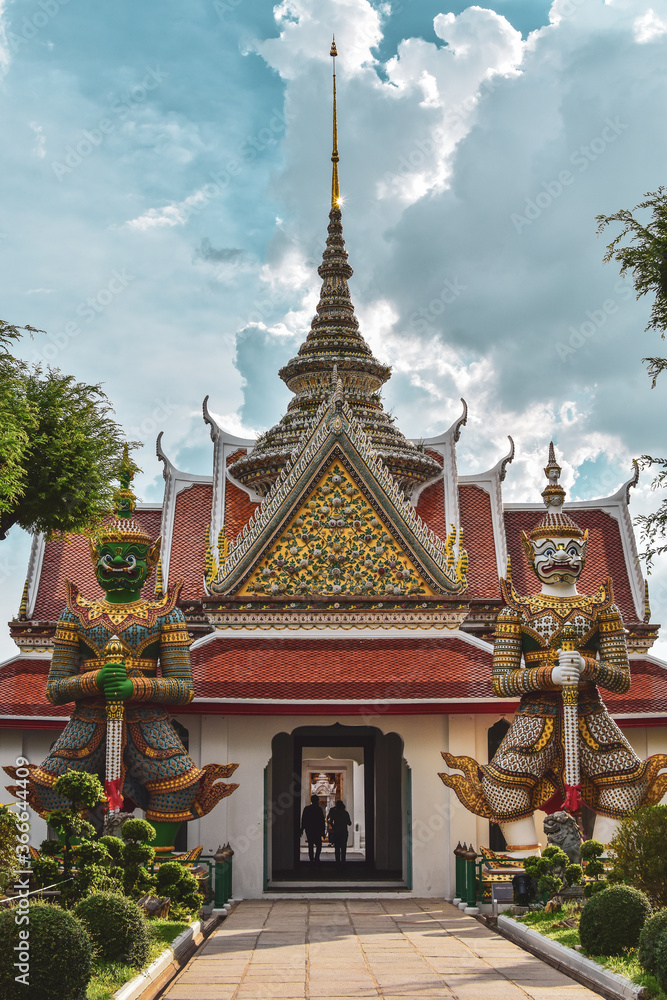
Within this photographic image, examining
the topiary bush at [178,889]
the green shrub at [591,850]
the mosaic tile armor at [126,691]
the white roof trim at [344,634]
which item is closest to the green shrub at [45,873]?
the topiary bush at [178,889]

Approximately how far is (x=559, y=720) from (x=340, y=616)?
371 centimetres

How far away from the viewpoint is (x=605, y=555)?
17.5 metres

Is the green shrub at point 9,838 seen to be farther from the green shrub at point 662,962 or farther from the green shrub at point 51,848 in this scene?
the green shrub at point 662,962

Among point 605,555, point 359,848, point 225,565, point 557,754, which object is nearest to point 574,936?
point 557,754

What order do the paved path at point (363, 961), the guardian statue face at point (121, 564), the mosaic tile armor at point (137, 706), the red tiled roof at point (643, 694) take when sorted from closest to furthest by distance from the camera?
the paved path at point (363, 961), the mosaic tile armor at point (137, 706), the guardian statue face at point (121, 564), the red tiled roof at point (643, 694)

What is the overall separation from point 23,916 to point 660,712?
375 inches

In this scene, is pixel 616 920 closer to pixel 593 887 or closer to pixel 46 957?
pixel 593 887

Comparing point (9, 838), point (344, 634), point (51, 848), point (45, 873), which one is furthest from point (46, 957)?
point (344, 634)

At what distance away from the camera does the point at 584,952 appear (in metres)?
8.18

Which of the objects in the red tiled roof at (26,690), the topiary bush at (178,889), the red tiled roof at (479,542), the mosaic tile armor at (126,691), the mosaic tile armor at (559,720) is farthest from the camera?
the red tiled roof at (479,542)

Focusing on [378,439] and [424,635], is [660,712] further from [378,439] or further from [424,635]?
[378,439]

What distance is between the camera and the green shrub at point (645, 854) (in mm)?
8492

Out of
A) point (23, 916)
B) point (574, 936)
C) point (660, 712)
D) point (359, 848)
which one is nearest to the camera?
point (23, 916)

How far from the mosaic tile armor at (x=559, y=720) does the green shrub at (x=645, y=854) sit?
2.21 metres
